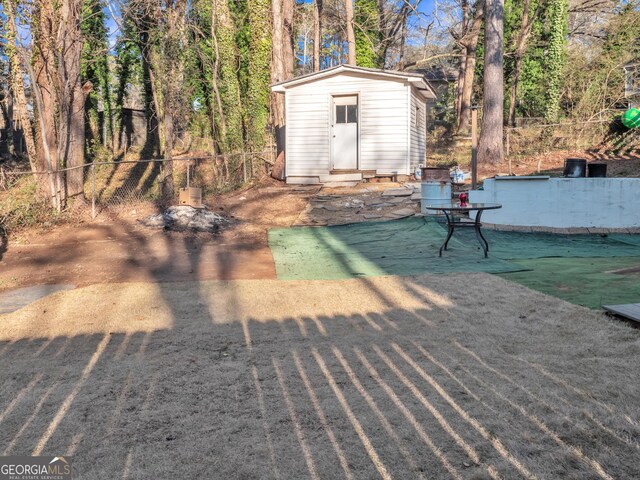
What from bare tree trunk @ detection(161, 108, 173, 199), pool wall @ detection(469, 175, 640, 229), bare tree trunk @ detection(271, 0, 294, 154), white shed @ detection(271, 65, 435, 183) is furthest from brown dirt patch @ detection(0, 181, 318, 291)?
bare tree trunk @ detection(271, 0, 294, 154)

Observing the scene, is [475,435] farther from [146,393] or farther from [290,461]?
[146,393]

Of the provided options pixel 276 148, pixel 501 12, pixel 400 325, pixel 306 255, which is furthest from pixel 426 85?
pixel 400 325

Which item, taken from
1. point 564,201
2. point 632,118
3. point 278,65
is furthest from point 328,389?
point 632,118

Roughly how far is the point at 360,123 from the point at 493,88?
5.44 m

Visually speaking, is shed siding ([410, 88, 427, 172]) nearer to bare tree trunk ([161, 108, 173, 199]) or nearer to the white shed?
the white shed

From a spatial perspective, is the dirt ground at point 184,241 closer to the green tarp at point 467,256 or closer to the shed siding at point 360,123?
the green tarp at point 467,256

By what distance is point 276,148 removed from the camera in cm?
1789

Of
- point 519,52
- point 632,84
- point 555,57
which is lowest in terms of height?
point 632,84

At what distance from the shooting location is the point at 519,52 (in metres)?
23.5

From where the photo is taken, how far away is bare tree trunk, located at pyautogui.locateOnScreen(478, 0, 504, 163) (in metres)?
16.9

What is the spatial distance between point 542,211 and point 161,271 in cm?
706

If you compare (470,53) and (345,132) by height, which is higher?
(470,53)

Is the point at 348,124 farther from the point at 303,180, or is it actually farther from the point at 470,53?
the point at 470,53

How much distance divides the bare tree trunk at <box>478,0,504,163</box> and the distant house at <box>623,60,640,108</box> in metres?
7.82
